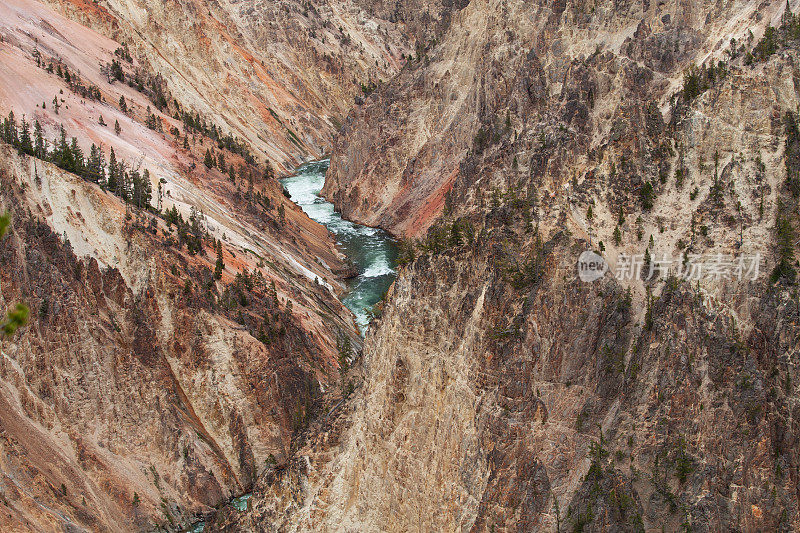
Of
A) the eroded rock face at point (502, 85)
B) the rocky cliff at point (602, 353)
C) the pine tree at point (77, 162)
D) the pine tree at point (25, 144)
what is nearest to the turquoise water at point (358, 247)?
the eroded rock face at point (502, 85)

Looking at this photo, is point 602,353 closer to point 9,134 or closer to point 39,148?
point 39,148

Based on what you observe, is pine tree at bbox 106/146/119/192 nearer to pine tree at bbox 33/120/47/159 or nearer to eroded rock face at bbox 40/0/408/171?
pine tree at bbox 33/120/47/159

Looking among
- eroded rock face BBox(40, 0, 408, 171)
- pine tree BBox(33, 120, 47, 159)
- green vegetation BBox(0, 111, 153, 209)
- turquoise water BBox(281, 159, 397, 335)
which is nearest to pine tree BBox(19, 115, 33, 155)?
green vegetation BBox(0, 111, 153, 209)

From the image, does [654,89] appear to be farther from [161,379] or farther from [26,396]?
[26,396]

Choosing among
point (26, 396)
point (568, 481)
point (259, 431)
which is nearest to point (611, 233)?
point (568, 481)

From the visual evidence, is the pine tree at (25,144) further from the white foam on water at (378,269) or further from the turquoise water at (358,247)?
the white foam on water at (378,269)

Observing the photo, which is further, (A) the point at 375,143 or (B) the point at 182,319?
(A) the point at 375,143

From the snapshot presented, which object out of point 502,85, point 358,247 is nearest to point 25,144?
point 358,247
